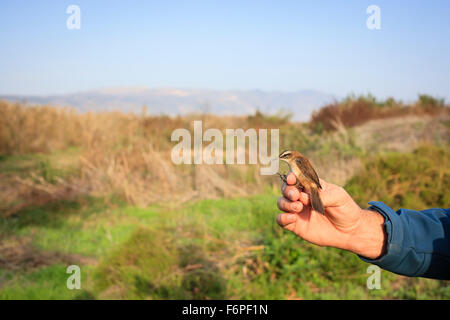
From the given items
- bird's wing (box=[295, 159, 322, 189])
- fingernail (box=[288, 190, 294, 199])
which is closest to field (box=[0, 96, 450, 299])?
fingernail (box=[288, 190, 294, 199])

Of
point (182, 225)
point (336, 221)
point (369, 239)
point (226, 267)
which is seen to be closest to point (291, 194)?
point (336, 221)

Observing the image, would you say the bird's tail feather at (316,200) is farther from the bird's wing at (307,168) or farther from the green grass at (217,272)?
the green grass at (217,272)

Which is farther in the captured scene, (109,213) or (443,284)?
(109,213)

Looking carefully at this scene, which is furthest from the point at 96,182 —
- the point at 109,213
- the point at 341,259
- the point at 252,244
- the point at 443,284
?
the point at 443,284

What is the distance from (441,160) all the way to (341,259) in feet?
12.4

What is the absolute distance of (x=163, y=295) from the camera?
13.2 feet

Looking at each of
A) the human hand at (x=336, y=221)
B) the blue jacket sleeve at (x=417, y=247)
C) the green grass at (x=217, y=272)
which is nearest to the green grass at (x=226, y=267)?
the green grass at (x=217, y=272)

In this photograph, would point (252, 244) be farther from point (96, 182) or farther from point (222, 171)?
point (96, 182)

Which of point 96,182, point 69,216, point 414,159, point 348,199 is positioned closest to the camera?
point 348,199

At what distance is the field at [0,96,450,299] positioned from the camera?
14.3 ft

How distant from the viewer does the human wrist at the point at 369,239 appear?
182 centimetres

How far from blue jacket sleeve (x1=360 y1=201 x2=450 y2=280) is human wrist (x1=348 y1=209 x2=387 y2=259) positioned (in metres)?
0.04

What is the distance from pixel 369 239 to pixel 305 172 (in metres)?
0.57

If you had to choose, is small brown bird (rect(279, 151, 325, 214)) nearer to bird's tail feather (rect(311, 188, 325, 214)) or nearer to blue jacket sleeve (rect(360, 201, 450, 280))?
bird's tail feather (rect(311, 188, 325, 214))
